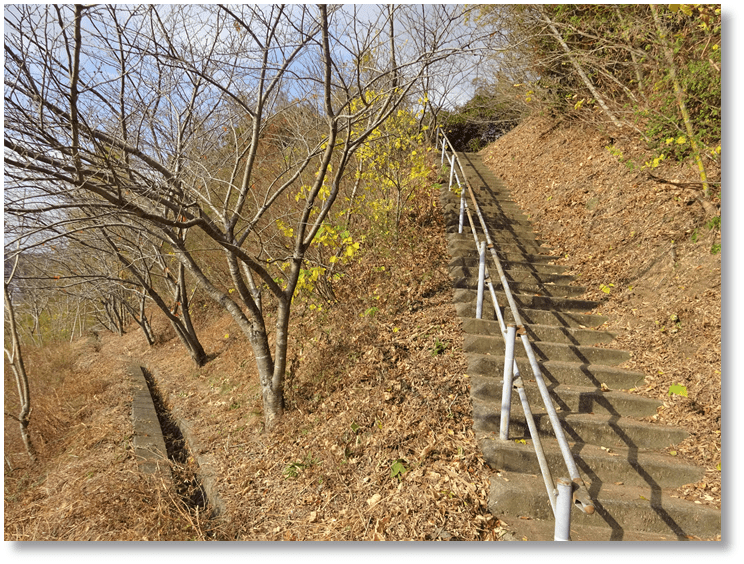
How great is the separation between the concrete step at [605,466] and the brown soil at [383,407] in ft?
0.39

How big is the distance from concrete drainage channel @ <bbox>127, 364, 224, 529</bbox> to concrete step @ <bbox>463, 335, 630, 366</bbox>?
10.6 ft

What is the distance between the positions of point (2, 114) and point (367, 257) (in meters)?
5.01

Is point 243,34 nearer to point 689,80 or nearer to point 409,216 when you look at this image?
point 409,216

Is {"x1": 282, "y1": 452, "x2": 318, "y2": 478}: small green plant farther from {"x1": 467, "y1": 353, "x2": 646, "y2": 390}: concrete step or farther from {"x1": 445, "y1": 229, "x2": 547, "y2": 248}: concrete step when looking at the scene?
{"x1": 445, "y1": 229, "x2": 547, "y2": 248}: concrete step

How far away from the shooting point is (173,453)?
588 cm

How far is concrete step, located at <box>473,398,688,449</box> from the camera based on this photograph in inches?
140

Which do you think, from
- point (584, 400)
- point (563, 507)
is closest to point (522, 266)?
point (584, 400)

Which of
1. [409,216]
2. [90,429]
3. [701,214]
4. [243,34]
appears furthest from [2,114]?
[701,214]

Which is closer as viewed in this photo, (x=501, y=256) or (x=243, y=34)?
(x=243, y=34)

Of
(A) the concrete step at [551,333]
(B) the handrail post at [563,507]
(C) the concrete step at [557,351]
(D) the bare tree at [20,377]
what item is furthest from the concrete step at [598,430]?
(D) the bare tree at [20,377]

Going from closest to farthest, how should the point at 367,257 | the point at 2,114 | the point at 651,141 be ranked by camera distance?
the point at 2,114 < the point at 651,141 < the point at 367,257

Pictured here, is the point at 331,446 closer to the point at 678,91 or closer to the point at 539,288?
the point at 539,288

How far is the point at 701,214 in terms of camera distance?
Result: 199 inches

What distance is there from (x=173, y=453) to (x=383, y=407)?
11.7 feet
